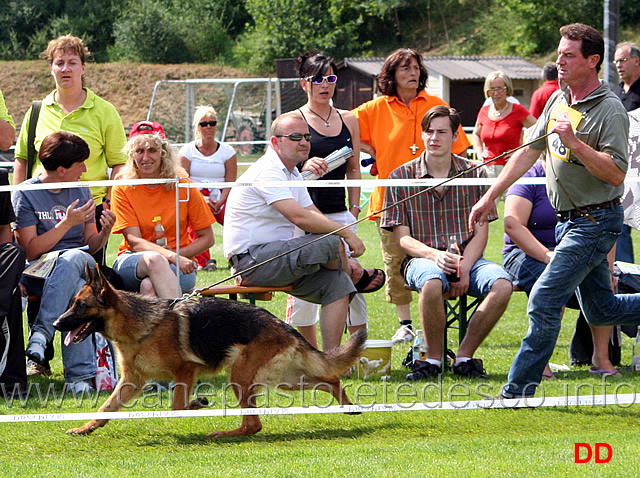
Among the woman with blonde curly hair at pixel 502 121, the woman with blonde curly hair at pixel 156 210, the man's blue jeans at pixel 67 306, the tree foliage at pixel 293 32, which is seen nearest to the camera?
the man's blue jeans at pixel 67 306

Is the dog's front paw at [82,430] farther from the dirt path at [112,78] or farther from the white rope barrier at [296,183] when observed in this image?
the dirt path at [112,78]

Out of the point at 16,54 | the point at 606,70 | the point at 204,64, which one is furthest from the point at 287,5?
the point at 606,70

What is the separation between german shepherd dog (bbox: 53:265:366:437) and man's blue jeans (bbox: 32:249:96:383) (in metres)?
0.89

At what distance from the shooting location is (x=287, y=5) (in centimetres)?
4903

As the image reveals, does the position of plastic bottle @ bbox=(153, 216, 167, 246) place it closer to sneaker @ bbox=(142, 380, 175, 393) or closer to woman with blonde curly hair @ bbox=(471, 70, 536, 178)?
sneaker @ bbox=(142, 380, 175, 393)

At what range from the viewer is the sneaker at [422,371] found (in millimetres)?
5453

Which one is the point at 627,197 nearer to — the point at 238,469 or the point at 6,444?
the point at 238,469

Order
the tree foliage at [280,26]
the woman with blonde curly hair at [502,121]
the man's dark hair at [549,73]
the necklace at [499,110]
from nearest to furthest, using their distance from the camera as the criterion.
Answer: the woman with blonde curly hair at [502,121]
the necklace at [499,110]
the man's dark hair at [549,73]
the tree foliage at [280,26]

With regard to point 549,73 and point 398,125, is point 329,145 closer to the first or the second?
point 398,125

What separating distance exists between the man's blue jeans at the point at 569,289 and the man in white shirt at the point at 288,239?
1.25 metres

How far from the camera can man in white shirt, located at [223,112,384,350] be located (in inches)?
209

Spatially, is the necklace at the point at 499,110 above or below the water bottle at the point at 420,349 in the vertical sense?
above

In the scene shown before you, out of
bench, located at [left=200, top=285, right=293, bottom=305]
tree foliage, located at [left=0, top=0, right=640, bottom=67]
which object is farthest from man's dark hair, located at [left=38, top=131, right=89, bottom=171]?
tree foliage, located at [left=0, top=0, right=640, bottom=67]

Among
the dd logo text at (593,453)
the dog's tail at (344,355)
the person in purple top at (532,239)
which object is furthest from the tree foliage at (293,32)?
the dd logo text at (593,453)
